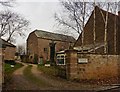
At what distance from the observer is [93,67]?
1934cm

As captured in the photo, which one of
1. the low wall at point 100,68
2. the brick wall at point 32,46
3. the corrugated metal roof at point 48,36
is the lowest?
the low wall at point 100,68

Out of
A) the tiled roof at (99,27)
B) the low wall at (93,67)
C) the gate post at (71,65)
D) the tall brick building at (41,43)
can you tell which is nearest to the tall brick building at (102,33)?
the tiled roof at (99,27)

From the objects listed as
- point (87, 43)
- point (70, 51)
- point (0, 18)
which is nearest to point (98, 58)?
point (70, 51)

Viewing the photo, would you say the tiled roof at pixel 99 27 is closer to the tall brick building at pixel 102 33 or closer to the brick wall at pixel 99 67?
the tall brick building at pixel 102 33

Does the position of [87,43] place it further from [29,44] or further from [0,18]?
[29,44]

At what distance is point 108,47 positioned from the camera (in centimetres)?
3544

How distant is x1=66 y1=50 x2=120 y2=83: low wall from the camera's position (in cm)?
1877

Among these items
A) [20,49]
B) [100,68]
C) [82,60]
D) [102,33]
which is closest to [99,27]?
[102,33]

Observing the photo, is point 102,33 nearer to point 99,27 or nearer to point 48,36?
point 99,27

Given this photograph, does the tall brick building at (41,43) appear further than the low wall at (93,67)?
Yes

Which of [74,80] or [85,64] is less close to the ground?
[85,64]

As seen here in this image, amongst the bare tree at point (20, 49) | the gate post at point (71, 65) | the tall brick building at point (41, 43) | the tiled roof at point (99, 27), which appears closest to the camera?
the gate post at point (71, 65)

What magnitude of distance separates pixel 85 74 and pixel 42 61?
4162cm

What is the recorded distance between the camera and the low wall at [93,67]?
739 inches
